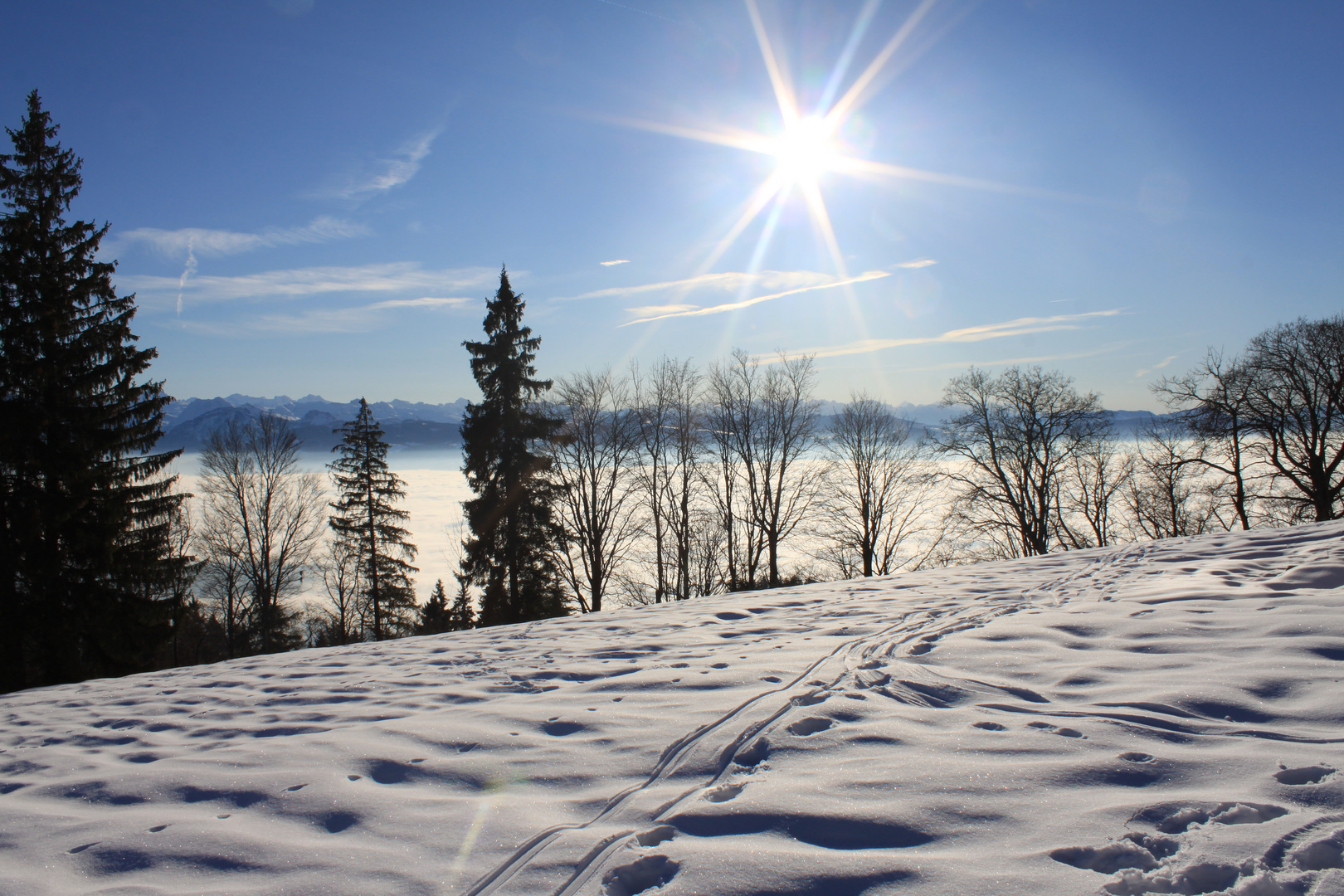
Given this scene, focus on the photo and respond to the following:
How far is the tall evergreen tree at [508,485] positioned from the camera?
21.5m

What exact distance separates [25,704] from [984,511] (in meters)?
31.8

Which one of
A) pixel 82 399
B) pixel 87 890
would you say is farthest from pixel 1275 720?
pixel 82 399

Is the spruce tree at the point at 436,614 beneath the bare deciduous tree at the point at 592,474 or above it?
beneath

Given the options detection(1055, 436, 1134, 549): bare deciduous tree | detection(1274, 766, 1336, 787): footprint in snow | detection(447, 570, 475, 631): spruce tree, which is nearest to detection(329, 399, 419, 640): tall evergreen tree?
detection(447, 570, 475, 631): spruce tree

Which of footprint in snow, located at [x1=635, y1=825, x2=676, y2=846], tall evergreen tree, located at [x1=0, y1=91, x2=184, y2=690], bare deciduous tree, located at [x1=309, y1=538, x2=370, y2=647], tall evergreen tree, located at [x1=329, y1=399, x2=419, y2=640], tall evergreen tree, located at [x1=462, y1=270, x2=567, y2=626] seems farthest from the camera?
bare deciduous tree, located at [x1=309, y1=538, x2=370, y2=647]

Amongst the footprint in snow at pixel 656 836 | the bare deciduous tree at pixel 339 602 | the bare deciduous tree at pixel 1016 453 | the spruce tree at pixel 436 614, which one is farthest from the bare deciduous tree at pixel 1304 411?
the bare deciduous tree at pixel 339 602

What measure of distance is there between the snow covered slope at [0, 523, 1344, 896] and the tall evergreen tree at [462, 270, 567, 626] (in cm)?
1575

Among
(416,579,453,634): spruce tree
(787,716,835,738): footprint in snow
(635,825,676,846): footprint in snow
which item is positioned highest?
(635,825,676,846): footprint in snow

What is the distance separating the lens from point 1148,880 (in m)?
1.76

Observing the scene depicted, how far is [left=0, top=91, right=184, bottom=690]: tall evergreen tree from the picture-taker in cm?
1334

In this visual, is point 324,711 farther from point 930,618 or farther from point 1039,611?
point 1039,611

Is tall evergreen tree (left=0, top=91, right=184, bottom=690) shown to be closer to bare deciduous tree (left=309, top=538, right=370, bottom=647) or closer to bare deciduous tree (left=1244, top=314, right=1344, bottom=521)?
bare deciduous tree (left=309, top=538, right=370, bottom=647)

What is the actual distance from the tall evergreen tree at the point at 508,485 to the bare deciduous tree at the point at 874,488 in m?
15.3

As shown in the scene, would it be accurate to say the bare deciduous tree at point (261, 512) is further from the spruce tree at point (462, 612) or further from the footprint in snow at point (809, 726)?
the footprint in snow at point (809, 726)
